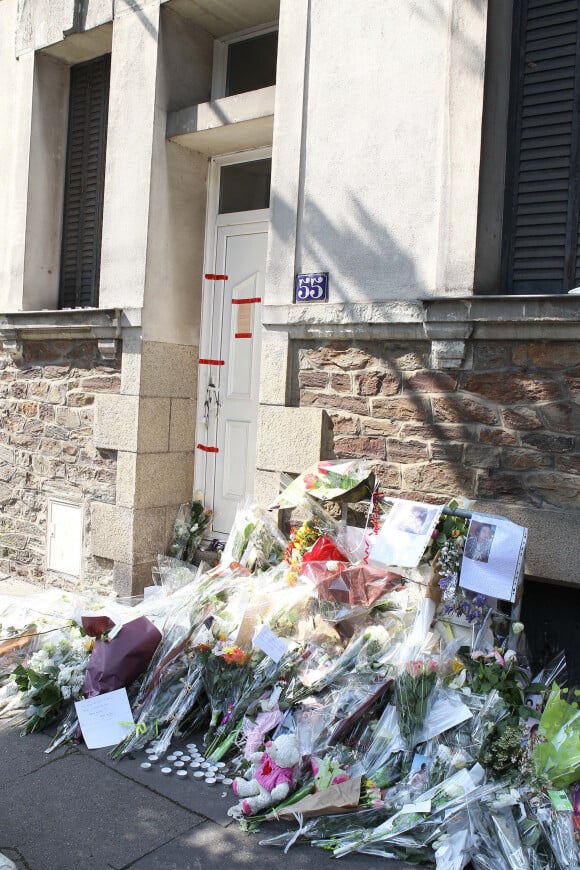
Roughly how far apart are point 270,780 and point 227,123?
4226 millimetres

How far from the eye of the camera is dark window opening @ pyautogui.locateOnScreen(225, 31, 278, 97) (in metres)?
5.74

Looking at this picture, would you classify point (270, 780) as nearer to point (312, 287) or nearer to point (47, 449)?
point (312, 287)

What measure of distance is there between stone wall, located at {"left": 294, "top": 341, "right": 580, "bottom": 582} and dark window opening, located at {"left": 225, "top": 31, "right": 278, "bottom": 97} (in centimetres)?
242

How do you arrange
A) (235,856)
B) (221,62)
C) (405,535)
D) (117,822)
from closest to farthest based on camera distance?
(235,856) → (117,822) → (405,535) → (221,62)

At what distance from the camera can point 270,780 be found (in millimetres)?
3055

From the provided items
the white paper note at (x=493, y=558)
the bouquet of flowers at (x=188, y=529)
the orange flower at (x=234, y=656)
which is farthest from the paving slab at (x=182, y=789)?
the bouquet of flowers at (x=188, y=529)

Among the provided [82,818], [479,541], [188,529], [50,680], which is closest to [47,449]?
[188,529]

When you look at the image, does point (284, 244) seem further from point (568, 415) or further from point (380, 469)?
point (568, 415)

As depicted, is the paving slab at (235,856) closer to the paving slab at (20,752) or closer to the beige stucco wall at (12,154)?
the paving slab at (20,752)

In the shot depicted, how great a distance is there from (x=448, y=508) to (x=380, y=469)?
2.80ft

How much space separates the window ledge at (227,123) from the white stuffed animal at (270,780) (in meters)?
3.97

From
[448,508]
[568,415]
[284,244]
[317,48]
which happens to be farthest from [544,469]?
[317,48]

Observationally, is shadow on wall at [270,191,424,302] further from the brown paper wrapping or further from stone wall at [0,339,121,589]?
the brown paper wrapping

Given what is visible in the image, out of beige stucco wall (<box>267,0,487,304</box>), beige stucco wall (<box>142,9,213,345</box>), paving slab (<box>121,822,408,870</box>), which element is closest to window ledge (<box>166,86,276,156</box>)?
beige stucco wall (<box>142,9,213,345</box>)
